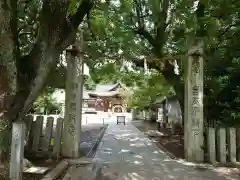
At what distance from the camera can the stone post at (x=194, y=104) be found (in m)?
9.94

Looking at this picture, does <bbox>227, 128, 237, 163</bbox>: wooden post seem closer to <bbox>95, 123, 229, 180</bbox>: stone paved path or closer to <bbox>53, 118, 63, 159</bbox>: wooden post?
<bbox>95, 123, 229, 180</bbox>: stone paved path

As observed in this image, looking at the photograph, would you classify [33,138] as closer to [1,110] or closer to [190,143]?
[1,110]

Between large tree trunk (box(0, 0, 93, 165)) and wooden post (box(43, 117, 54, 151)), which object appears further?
wooden post (box(43, 117, 54, 151))

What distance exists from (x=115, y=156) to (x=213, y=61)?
5500 millimetres

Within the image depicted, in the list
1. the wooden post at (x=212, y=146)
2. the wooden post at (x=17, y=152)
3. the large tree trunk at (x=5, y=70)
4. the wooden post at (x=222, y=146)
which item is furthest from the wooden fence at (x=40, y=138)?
the wooden post at (x=222, y=146)

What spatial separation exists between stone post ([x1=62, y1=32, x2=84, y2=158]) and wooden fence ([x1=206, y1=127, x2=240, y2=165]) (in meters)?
4.15

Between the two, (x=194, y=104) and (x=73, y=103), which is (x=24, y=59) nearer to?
(x=73, y=103)

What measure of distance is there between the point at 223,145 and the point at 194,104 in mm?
1522

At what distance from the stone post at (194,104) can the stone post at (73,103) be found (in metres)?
3.52

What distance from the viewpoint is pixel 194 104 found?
10094 millimetres

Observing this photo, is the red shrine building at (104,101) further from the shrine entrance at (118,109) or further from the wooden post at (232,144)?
the wooden post at (232,144)

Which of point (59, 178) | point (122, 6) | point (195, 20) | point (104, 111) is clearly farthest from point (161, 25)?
point (104, 111)

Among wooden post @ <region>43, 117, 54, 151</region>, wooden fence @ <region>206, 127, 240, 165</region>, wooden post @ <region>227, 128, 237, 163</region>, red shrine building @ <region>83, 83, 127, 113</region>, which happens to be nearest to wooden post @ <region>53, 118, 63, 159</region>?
wooden post @ <region>43, 117, 54, 151</region>

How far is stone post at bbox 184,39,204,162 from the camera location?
9.94 meters
